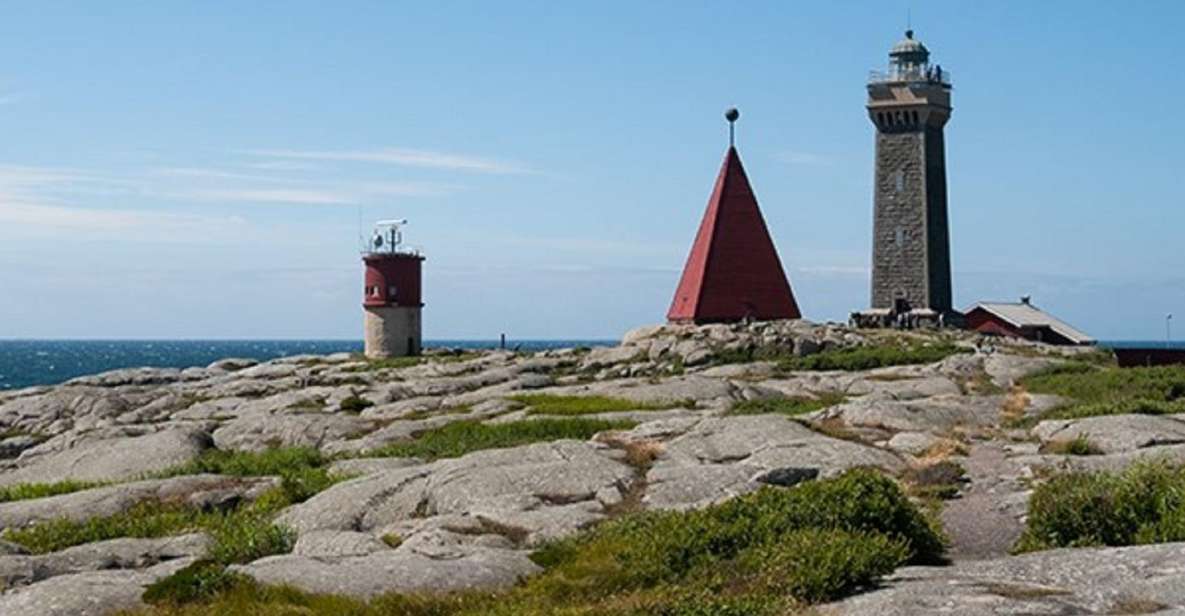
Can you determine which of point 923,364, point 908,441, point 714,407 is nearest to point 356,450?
point 714,407

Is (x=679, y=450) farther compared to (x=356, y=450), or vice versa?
(x=356, y=450)

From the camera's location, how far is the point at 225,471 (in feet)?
107

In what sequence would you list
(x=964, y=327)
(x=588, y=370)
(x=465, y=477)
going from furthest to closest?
(x=964, y=327) < (x=588, y=370) < (x=465, y=477)

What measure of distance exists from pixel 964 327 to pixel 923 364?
31.8 metres

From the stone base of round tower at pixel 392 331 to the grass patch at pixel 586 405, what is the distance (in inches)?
1273

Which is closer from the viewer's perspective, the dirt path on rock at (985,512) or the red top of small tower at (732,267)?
the dirt path on rock at (985,512)

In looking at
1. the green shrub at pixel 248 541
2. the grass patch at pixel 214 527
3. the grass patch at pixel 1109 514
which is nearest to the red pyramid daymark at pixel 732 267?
the grass patch at pixel 214 527

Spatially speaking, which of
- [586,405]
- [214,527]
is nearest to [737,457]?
[214,527]

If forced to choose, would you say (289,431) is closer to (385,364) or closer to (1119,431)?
(1119,431)

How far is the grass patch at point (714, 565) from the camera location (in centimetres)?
1417

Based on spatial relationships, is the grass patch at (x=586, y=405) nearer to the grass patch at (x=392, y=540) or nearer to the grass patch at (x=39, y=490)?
the grass patch at (x=39, y=490)

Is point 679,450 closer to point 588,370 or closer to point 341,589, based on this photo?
point 341,589

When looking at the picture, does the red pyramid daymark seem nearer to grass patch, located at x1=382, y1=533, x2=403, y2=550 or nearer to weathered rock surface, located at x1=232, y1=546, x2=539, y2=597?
grass patch, located at x1=382, y1=533, x2=403, y2=550

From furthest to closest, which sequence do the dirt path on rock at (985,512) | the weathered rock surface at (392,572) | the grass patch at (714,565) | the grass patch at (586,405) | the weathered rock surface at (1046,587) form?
the grass patch at (586,405) → the dirt path on rock at (985,512) → the weathered rock surface at (392,572) → the grass patch at (714,565) → the weathered rock surface at (1046,587)
